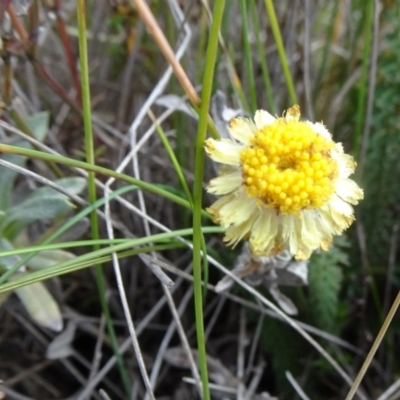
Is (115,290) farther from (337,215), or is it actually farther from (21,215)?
(337,215)

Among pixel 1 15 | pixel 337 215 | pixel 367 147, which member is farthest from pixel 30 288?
pixel 367 147

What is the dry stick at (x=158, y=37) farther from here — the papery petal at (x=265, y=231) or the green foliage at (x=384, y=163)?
the green foliage at (x=384, y=163)

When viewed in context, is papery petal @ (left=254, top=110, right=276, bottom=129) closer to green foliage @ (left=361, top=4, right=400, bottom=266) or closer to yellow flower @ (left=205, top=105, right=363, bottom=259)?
yellow flower @ (left=205, top=105, right=363, bottom=259)

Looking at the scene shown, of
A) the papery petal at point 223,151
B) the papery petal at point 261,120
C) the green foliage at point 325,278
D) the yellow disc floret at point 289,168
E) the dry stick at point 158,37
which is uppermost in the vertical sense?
the dry stick at point 158,37

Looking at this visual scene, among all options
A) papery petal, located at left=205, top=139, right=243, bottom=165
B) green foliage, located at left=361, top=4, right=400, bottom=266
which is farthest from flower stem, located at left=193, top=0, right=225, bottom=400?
green foliage, located at left=361, top=4, right=400, bottom=266

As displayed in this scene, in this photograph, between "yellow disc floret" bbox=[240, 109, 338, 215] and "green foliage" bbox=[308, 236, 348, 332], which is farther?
"green foliage" bbox=[308, 236, 348, 332]

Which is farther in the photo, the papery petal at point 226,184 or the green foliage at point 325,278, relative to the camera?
the green foliage at point 325,278

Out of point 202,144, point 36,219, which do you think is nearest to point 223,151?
point 202,144

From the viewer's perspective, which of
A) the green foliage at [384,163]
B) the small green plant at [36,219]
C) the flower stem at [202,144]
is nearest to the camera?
the flower stem at [202,144]

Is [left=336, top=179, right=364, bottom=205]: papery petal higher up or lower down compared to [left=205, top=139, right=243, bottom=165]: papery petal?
lower down

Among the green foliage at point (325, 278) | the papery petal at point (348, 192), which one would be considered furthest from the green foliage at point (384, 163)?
the papery petal at point (348, 192)
